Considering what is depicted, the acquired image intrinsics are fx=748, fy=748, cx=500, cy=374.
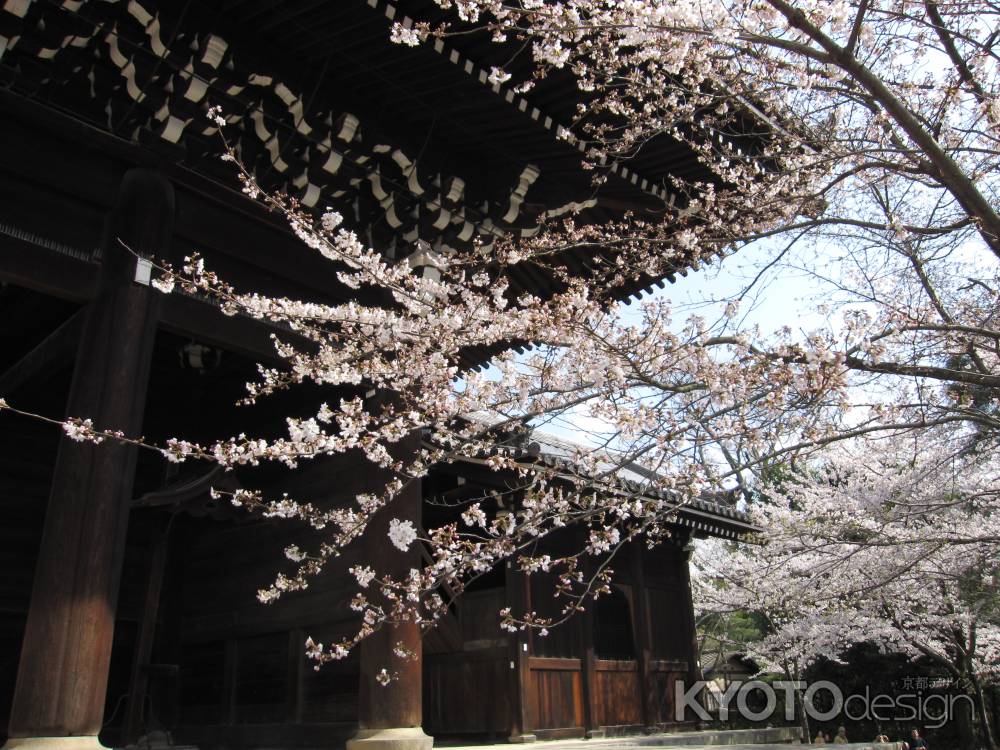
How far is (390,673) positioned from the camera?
4492 mm

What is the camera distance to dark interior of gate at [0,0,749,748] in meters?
3.85

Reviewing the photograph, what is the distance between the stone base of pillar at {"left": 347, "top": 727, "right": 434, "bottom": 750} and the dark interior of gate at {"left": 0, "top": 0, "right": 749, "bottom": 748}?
0.79 metres

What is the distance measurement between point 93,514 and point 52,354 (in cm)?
147

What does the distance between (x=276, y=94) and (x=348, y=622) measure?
340cm

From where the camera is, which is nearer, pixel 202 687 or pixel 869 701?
pixel 202 687

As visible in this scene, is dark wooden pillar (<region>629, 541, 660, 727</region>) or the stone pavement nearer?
the stone pavement

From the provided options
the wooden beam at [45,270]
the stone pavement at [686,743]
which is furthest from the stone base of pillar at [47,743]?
the stone pavement at [686,743]

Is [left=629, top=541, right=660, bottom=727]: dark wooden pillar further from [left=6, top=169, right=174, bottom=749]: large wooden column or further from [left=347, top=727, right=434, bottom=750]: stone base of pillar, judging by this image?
[left=6, top=169, right=174, bottom=749]: large wooden column

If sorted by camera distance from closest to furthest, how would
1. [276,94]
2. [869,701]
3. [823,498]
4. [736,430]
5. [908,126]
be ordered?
[908,126]
[736,430]
[276,94]
[823,498]
[869,701]

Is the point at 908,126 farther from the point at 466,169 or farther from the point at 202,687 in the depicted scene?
the point at 202,687

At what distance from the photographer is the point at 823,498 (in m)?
15.2

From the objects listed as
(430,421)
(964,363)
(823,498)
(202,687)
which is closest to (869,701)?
(823,498)

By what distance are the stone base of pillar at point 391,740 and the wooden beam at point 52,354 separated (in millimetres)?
2844

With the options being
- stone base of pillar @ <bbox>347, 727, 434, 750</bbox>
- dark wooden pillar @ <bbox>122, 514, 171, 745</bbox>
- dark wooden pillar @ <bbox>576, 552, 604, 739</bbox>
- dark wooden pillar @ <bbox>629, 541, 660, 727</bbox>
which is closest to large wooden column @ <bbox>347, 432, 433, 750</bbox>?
stone base of pillar @ <bbox>347, 727, 434, 750</bbox>
